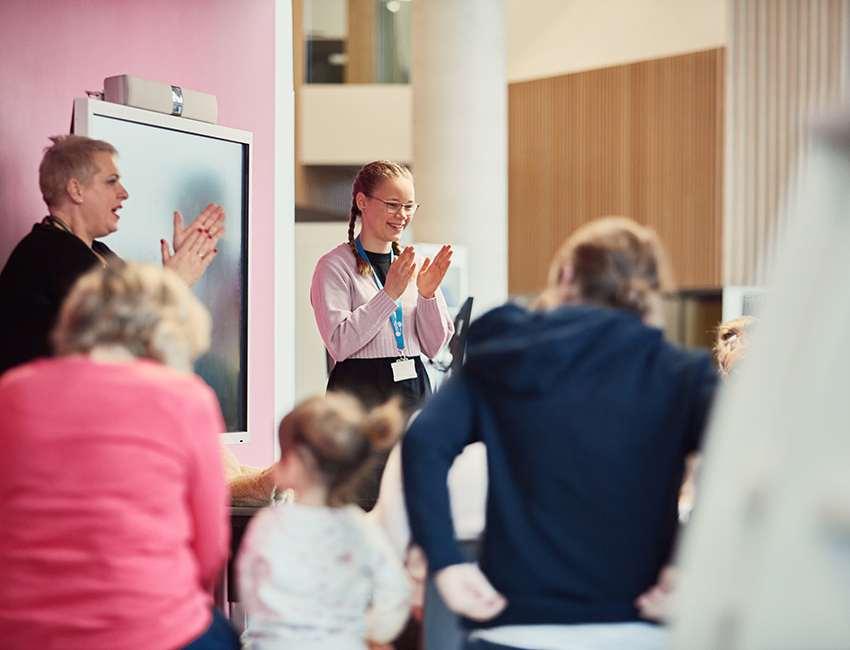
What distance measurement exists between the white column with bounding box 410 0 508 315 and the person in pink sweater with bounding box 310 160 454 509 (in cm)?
469

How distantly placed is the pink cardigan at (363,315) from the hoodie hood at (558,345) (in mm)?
1266

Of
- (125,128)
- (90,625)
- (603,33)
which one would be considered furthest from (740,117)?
(90,625)

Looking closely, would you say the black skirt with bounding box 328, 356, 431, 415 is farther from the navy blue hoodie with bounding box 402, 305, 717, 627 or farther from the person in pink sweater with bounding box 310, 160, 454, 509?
the navy blue hoodie with bounding box 402, 305, 717, 627

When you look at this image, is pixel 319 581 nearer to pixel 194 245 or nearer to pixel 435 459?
pixel 435 459

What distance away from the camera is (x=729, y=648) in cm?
74

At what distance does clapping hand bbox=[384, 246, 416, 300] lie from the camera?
258cm

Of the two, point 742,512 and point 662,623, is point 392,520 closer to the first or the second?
point 662,623

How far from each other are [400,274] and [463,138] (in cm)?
511

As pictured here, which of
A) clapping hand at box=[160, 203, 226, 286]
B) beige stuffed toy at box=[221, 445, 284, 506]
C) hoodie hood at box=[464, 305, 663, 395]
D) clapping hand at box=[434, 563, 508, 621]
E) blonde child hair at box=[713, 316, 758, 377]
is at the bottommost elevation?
beige stuffed toy at box=[221, 445, 284, 506]

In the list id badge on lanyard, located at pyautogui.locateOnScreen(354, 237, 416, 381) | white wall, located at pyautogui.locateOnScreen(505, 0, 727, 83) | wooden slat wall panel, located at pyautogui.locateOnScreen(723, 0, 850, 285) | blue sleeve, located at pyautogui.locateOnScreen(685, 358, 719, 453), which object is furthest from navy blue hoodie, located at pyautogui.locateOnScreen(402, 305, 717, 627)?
white wall, located at pyautogui.locateOnScreen(505, 0, 727, 83)

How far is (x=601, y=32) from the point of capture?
413 inches

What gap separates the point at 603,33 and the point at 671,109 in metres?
1.46

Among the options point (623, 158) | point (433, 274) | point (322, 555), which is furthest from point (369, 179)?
point (623, 158)

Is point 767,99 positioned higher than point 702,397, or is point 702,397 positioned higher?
point 767,99
